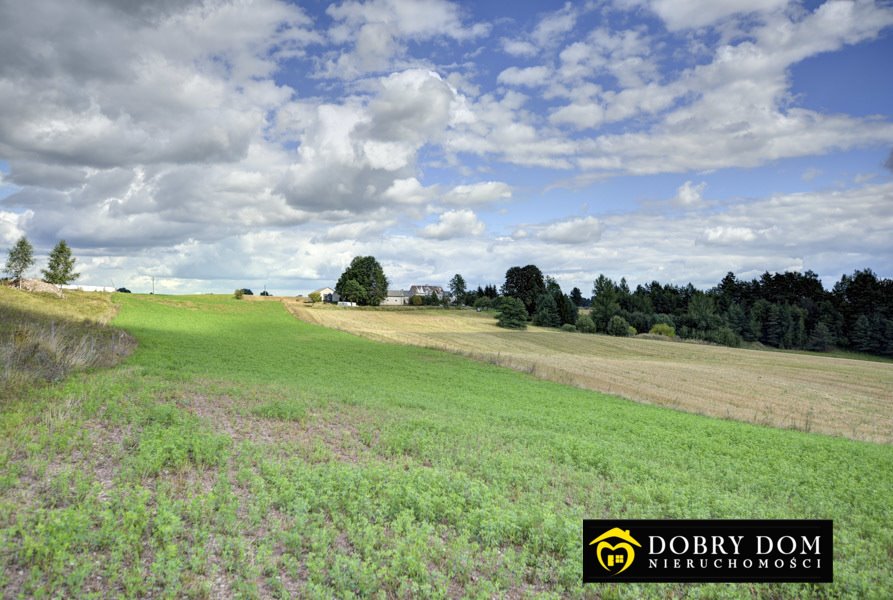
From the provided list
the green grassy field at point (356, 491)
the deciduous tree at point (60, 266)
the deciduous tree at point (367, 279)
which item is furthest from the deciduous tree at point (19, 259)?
the green grassy field at point (356, 491)

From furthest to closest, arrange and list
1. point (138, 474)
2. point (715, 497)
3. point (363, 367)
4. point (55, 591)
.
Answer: point (363, 367) → point (715, 497) → point (138, 474) → point (55, 591)

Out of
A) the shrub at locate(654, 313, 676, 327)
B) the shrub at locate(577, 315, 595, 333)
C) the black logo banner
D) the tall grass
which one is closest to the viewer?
the black logo banner

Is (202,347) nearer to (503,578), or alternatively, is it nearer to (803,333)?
(503,578)

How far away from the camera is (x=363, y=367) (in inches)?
1224

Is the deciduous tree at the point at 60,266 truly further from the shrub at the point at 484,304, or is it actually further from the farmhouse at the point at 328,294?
the shrub at the point at 484,304

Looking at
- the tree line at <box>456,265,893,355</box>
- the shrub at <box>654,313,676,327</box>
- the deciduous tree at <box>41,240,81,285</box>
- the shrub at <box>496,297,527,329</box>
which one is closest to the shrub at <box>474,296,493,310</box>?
the tree line at <box>456,265,893,355</box>

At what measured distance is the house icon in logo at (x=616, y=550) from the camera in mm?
7186

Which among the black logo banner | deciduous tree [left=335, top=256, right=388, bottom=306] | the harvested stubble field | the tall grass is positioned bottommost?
the harvested stubble field

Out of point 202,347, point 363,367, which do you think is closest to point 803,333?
point 363,367

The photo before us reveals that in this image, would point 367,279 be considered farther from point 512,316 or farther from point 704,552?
point 704,552

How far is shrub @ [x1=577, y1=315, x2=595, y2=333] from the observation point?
9715cm

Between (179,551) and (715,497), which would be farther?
(715,497)

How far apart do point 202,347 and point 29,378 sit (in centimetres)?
2107

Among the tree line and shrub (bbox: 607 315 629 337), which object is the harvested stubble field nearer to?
shrub (bbox: 607 315 629 337)
